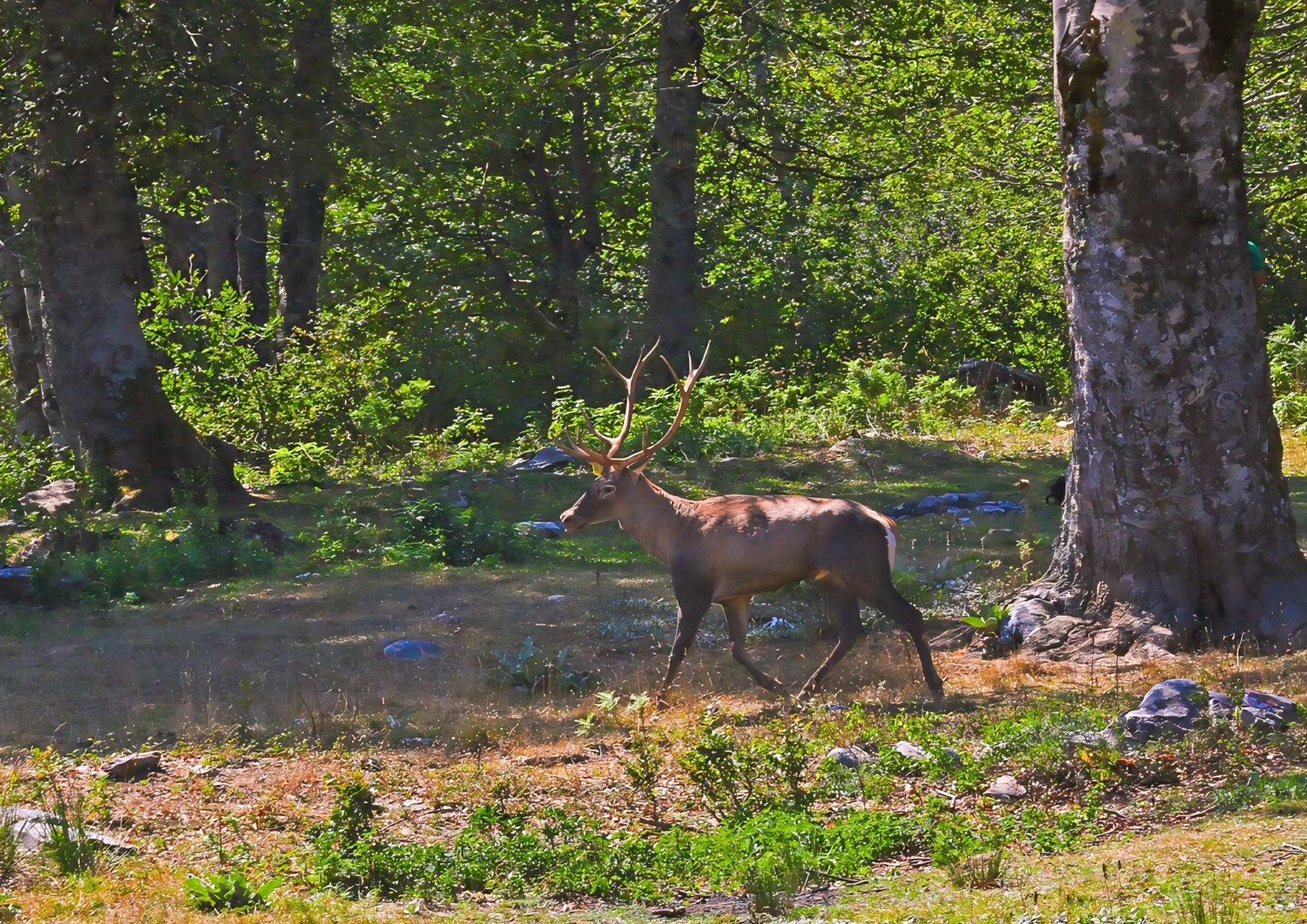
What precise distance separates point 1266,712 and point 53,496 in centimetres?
1359

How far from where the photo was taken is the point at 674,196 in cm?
2188

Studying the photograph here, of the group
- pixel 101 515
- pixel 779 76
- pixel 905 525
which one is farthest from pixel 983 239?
pixel 101 515

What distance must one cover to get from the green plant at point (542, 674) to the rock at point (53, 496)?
27.7ft

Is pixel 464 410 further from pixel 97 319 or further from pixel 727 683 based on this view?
pixel 727 683

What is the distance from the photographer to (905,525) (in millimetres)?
14836

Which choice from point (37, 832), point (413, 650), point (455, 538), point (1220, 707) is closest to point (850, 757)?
point (1220, 707)

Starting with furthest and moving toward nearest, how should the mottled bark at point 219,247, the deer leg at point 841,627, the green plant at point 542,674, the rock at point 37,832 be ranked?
the mottled bark at point 219,247 < the green plant at point 542,674 < the deer leg at point 841,627 < the rock at point 37,832

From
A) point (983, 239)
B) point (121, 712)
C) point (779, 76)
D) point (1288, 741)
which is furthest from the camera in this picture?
point (983, 239)

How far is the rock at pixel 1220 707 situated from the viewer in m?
7.56

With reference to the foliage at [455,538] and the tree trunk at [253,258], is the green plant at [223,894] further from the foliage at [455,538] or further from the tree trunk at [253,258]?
the tree trunk at [253,258]

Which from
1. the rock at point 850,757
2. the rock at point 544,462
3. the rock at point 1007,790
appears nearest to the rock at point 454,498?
the rock at point 544,462

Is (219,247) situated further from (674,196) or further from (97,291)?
(97,291)

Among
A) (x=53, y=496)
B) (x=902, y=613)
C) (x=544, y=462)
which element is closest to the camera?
→ (x=902, y=613)

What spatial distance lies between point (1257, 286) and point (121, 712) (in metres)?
7.66
